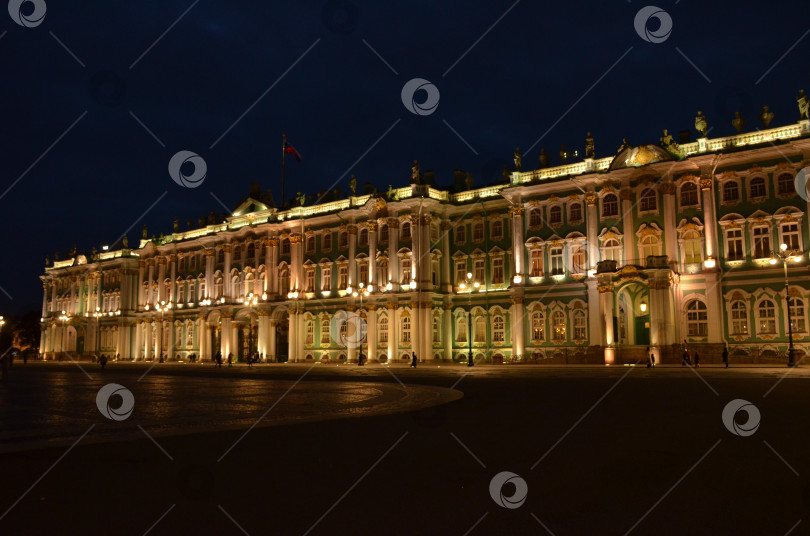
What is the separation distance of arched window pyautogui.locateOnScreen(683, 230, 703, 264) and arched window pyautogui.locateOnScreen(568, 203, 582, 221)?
8151mm

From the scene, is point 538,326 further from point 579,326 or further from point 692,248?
point 692,248

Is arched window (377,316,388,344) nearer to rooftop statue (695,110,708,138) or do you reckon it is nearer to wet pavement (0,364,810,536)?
rooftop statue (695,110,708,138)

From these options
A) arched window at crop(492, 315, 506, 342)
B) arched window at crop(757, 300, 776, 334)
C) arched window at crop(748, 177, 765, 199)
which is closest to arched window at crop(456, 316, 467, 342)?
arched window at crop(492, 315, 506, 342)

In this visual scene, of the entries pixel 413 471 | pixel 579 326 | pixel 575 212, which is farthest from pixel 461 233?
pixel 413 471

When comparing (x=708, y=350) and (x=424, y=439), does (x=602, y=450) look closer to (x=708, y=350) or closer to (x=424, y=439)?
(x=424, y=439)

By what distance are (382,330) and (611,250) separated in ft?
72.8

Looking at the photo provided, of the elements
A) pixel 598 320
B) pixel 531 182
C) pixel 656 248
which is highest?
pixel 531 182

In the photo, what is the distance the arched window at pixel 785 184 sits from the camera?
4516cm

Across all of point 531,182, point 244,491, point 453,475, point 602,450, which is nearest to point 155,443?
point 244,491

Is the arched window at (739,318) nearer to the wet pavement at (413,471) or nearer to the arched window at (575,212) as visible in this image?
the arched window at (575,212)

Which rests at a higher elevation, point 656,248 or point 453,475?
point 656,248

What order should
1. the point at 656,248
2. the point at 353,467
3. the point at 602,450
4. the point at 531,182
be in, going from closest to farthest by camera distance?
the point at 353,467, the point at 602,450, the point at 656,248, the point at 531,182

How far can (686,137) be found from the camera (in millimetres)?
51438

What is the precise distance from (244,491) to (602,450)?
5.65 metres
